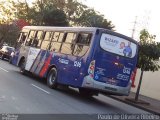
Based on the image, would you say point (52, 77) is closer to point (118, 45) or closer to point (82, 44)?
point (82, 44)

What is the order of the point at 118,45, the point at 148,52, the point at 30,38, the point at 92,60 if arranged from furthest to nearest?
the point at 30,38, the point at 148,52, the point at 118,45, the point at 92,60

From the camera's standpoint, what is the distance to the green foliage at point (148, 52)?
19750 mm

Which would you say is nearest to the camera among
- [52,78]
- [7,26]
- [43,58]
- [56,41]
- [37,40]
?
[52,78]

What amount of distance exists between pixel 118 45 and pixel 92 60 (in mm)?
1477

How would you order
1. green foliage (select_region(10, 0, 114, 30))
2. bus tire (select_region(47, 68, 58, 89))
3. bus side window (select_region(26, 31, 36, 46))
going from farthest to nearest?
green foliage (select_region(10, 0, 114, 30)), bus side window (select_region(26, 31, 36, 46)), bus tire (select_region(47, 68, 58, 89))

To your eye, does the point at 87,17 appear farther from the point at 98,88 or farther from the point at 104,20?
the point at 98,88

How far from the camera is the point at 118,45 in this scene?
53.5 feet

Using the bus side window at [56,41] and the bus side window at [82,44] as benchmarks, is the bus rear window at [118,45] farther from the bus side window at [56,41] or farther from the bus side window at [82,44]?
the bus side window at [56,41]

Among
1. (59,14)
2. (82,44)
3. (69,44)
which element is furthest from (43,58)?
(59,14)

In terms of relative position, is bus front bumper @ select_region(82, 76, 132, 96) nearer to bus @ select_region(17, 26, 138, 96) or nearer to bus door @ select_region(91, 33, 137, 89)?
bus @ select_region(17, 26, 138, 96)

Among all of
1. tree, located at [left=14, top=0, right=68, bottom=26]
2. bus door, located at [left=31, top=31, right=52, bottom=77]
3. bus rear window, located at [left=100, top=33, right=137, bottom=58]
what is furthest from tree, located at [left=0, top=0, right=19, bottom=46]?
bus rear window, located at [left=100, top=33, right=137, bottom=58]

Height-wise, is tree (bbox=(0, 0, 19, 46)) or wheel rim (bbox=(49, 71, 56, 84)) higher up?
tree (bbox=(0, 0, 19, 46))

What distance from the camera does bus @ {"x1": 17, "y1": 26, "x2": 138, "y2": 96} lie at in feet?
51.3

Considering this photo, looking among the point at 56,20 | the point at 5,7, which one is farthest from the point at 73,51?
the point at 5,7
